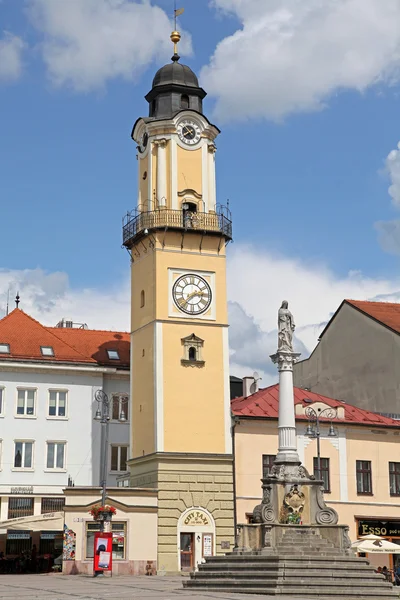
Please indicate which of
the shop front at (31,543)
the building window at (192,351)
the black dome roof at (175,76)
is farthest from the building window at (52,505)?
the black dome roof at (175,76)

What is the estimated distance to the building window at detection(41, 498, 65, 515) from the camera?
51656 mm

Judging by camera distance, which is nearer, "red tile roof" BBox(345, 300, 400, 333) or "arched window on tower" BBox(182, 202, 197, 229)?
"arched window on tower" BBox(182, 202, 197, 229)

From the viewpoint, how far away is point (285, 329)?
39562mm

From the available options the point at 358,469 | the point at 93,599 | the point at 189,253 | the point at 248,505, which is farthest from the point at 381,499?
the point at 93,599

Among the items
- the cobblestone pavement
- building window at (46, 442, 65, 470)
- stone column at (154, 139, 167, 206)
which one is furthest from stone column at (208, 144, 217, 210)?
the cobblestone pavement

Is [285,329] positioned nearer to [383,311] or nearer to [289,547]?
[289,547]

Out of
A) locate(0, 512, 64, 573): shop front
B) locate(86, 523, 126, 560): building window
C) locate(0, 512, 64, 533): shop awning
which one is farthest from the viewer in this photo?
locate(0, 512, 64, 573): shop front

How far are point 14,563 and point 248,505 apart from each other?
1133 cm

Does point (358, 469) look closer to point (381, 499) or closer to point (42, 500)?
point (381, 499)

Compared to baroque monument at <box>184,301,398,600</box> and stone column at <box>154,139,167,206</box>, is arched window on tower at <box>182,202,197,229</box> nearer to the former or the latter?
stone column at <box>154,139,167,206</box>

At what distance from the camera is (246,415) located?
165 ft

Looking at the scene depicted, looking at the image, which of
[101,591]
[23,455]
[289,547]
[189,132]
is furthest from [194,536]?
[189,132]

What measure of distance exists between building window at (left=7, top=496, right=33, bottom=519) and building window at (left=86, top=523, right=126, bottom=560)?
22.9 feet

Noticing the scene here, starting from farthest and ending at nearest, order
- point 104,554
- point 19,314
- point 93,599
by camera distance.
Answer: point 19,314
point 104,554
point 93,599
